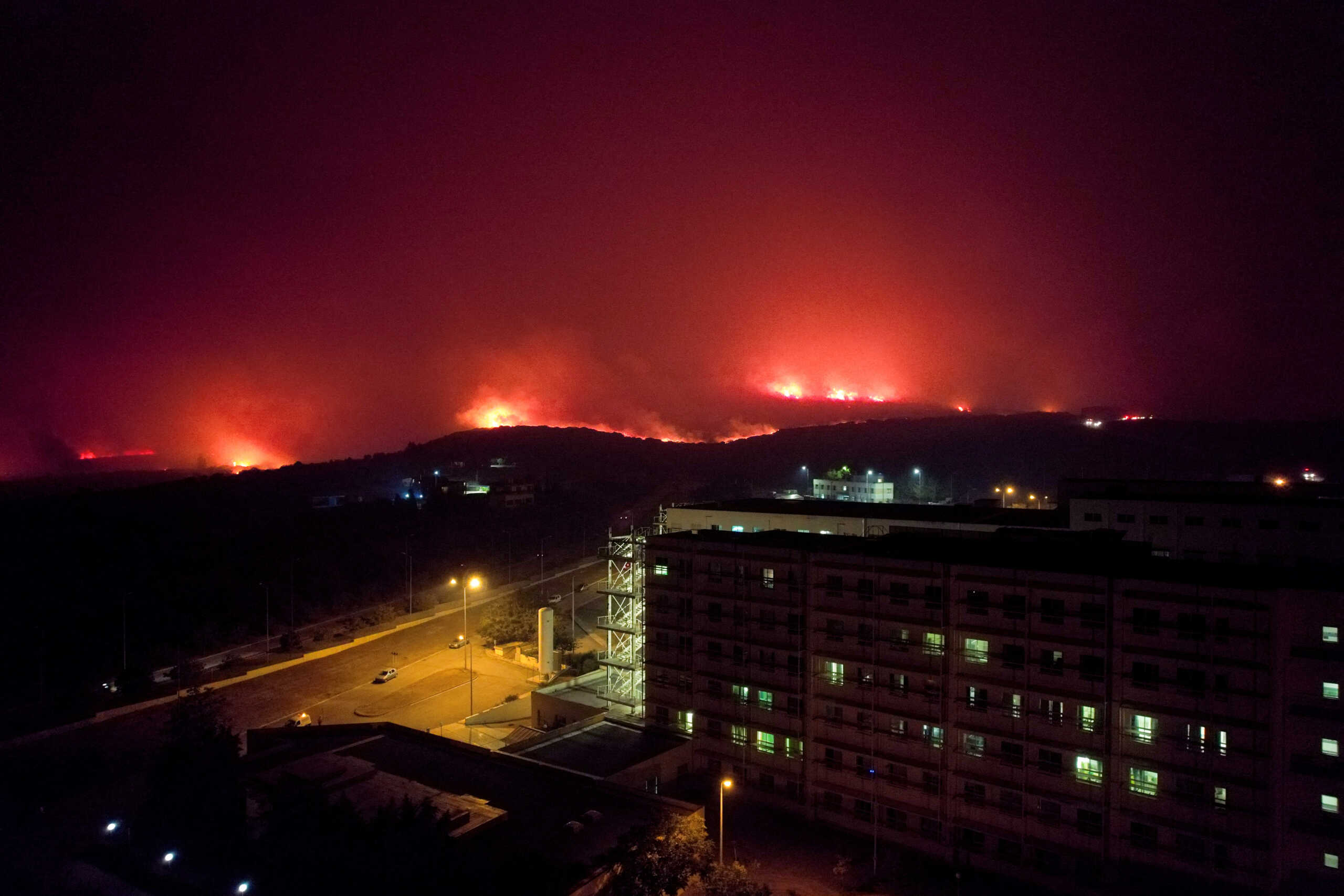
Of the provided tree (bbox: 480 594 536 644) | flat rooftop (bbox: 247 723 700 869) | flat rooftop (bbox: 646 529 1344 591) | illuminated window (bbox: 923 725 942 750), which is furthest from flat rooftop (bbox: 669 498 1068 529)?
flat rooftop (bbox: 247 723 700 869)

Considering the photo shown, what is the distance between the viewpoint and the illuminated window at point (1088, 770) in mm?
13969

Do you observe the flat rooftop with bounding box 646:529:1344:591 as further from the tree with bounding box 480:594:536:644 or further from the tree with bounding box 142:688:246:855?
the tree with bounding box 480:594:536:644

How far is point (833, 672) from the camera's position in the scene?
1684cm

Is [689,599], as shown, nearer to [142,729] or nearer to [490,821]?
[490,821]

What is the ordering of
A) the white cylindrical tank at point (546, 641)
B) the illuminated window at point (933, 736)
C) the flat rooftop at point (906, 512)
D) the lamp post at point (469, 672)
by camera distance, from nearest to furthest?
the illuminated window at point (933, 736) < the lamp post at point (469, 672) < the white cylindrical tank at point (546, 641) < the flat rooftop at point (906, 512)

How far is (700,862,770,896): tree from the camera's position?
40.1ft

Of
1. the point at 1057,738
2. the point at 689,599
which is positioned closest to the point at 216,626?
the point at 689,599

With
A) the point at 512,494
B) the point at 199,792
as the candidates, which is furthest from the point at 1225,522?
the point at 512,494

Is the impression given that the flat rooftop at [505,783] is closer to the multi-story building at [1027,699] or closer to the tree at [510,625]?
the multi-story building at [1027,699]

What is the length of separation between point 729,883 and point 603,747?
6.57 m

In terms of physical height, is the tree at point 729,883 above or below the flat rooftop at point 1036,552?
below

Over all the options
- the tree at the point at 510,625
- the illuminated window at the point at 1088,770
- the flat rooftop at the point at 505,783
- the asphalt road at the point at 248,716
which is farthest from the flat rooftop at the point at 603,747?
the tree at the point at 510,625

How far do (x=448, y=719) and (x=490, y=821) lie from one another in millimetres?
10501

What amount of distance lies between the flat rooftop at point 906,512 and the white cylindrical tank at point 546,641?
6.49 m
